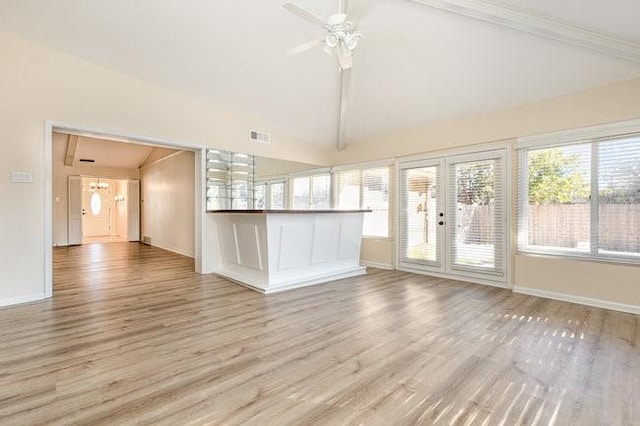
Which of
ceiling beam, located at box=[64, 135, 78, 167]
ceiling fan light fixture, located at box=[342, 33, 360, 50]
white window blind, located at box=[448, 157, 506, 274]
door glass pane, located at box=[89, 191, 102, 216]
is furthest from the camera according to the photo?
door glass pane, located at box=[89, 191, 102, 216]

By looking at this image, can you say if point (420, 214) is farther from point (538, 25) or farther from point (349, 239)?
point (538, 25)

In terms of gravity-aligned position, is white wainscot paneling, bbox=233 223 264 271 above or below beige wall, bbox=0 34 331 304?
below

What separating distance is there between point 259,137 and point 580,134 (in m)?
4.79

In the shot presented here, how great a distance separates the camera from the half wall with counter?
418cm

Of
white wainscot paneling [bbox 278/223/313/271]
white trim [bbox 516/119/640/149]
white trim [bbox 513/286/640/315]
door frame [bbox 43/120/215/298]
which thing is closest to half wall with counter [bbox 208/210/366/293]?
white wainscot paneling [bbox 278/223/313/271]

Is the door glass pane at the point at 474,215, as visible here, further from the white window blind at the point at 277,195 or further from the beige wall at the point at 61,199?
the beige wall at the point at 61,199

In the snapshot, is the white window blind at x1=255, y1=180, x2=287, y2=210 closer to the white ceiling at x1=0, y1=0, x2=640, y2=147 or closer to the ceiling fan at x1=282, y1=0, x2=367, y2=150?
the white ceiling at x1=0, y1=0, x2=640, y2=147

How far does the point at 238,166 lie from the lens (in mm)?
5652

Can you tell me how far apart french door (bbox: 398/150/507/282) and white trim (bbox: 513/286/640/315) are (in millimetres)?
376

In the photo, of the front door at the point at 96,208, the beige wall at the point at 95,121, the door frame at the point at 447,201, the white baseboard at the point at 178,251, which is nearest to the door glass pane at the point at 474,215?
the door frame at the point at 447,201

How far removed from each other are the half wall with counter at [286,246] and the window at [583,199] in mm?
2484

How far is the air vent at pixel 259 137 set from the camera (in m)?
5.75

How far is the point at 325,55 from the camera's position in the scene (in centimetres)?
418

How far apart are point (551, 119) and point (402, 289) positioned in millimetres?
2955
